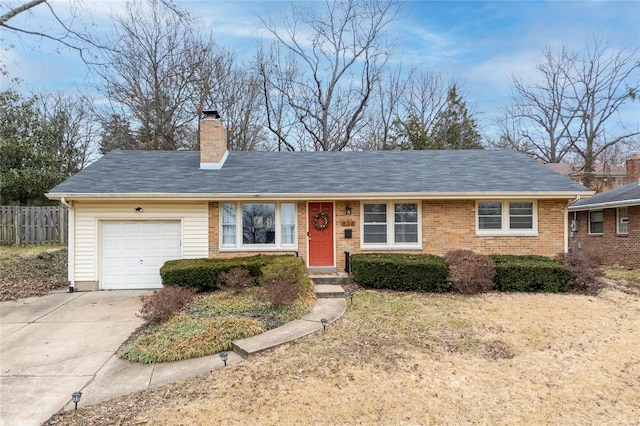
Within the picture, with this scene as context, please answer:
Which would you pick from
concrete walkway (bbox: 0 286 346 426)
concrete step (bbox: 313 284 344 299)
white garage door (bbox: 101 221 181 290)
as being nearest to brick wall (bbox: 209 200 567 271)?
concrete step (bbox: 313 284 344 299)

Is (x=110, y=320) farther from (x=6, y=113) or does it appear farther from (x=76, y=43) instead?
(x=6, y=113)

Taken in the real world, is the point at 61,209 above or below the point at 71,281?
above

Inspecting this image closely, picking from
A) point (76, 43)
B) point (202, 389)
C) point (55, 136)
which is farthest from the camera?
point (55, 136)

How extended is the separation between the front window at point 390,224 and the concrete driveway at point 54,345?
6.26 meters

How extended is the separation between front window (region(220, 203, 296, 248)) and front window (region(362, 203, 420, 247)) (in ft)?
7.13

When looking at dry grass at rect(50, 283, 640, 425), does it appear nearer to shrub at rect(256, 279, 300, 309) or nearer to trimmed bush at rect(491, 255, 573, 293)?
shrub at rect(256, 279, 300, 309)

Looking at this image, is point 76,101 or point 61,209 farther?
point 76,101

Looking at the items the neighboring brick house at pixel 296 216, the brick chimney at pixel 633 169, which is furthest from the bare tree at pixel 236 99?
the brick chimney at pixel 633 169

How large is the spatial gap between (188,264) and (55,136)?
15.2 meters

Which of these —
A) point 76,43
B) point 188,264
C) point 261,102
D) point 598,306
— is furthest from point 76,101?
point 598,306

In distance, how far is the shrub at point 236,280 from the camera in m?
7.70

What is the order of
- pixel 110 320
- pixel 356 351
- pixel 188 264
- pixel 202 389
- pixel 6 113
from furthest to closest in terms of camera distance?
1. pixel 6 113
2. pixel 188 264
3. pixel 110 320
4. pixel 356 351
5. pixel 202 389

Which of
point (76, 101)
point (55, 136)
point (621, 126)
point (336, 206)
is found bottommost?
point (336, 206)

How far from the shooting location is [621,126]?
24312mm
